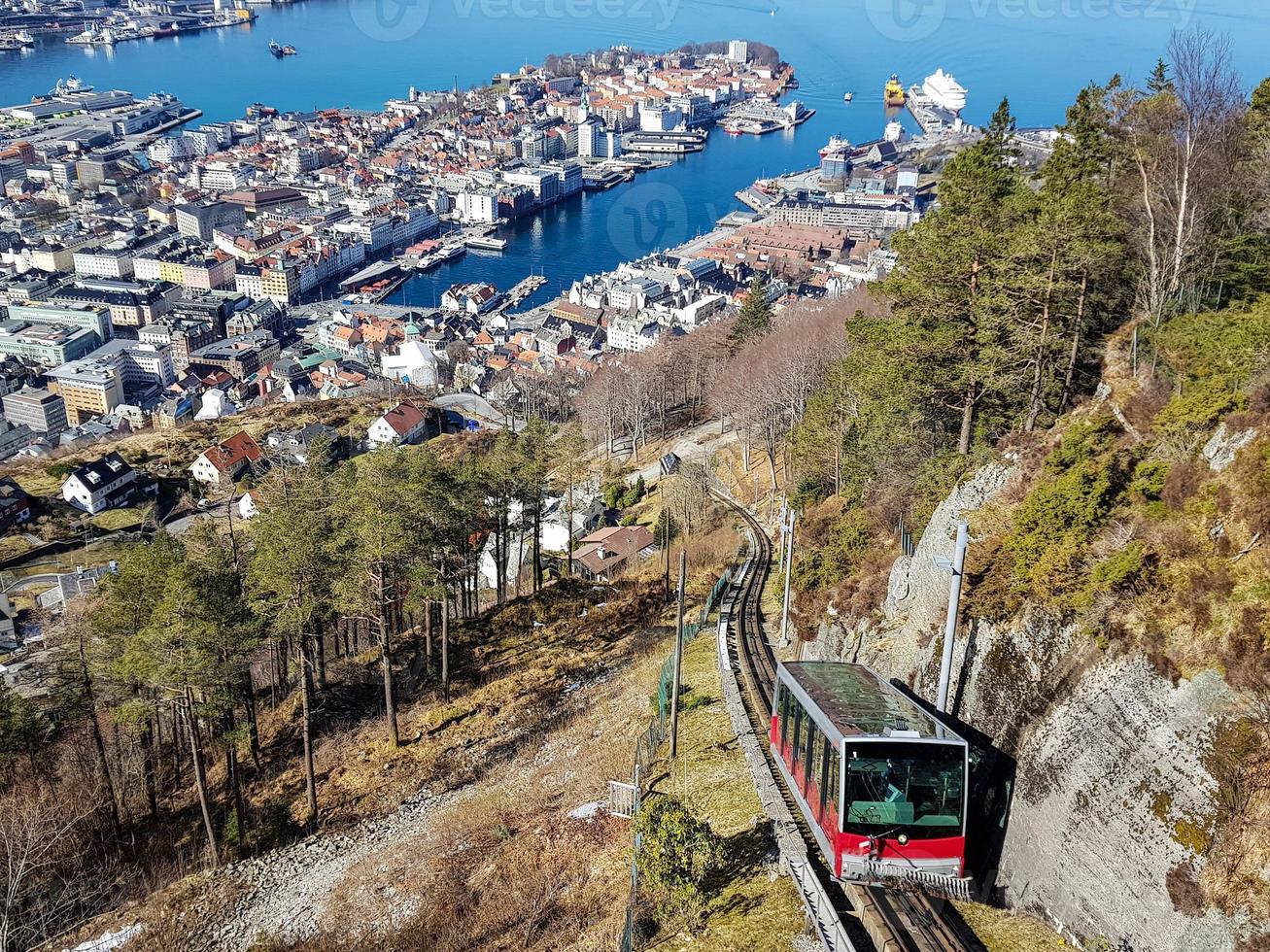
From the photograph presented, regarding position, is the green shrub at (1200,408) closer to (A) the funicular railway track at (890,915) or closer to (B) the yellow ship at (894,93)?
(A) the funicular railway track at (890,915)

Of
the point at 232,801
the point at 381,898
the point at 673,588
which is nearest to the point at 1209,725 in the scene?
the point at 381,898

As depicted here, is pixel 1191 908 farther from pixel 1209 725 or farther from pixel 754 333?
pixel 754 333

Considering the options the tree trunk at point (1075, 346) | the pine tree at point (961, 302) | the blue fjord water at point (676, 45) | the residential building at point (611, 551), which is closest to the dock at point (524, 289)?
the blue fjord water at point (676, 45)

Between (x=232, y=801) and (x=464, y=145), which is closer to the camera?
(x=232, y=801)

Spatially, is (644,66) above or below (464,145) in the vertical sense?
above

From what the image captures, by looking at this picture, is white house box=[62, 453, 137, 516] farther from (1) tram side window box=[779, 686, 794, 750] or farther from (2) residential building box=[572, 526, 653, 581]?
(1) tram side window box=[779, 686, 794, 750]

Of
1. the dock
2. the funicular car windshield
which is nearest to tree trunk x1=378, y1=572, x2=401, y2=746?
the funicular car windshield

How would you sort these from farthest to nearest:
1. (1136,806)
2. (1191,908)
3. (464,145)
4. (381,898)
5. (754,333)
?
(464,145)
(754,333)
(381,898)
(1136,806)
(1191,908)

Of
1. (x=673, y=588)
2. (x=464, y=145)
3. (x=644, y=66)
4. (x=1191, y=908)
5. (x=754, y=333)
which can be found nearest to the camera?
(x=1191, y=908)
